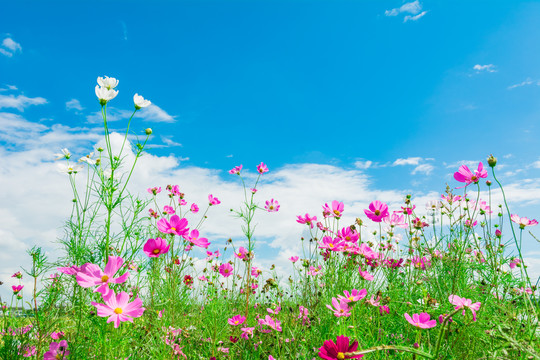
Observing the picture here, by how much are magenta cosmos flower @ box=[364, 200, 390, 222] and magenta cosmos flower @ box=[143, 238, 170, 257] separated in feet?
4.10

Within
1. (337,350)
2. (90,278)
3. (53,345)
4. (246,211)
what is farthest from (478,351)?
(53,345)

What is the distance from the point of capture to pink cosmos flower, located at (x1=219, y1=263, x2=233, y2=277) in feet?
12.2

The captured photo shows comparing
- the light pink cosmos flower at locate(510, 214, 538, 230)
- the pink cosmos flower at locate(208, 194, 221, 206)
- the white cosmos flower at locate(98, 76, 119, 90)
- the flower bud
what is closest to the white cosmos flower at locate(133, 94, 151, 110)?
the white cosmos flower at locate(98, 76, 119, 90)

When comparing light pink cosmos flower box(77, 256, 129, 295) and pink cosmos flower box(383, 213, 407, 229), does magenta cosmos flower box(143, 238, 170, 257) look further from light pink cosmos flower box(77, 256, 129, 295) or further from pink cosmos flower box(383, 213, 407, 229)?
pink cosmos flower box(383, 213, 407, 229)

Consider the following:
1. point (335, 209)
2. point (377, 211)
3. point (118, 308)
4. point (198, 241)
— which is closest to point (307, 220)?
point (335, 209)

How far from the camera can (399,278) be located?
348 centimetres

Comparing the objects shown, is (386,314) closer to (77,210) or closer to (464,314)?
(464,314)

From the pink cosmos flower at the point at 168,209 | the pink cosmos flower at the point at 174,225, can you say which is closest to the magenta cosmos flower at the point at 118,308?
the pink cosmos flower at the point at 174,225

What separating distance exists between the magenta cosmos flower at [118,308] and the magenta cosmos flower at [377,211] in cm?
141

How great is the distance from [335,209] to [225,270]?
1490 mm

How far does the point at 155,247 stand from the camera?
5.26 ft

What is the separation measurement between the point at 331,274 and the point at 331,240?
0.31 m

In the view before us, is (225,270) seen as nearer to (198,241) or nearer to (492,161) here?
(198,241)

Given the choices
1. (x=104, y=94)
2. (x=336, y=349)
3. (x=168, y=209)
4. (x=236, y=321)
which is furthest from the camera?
(x=168, y=209)
